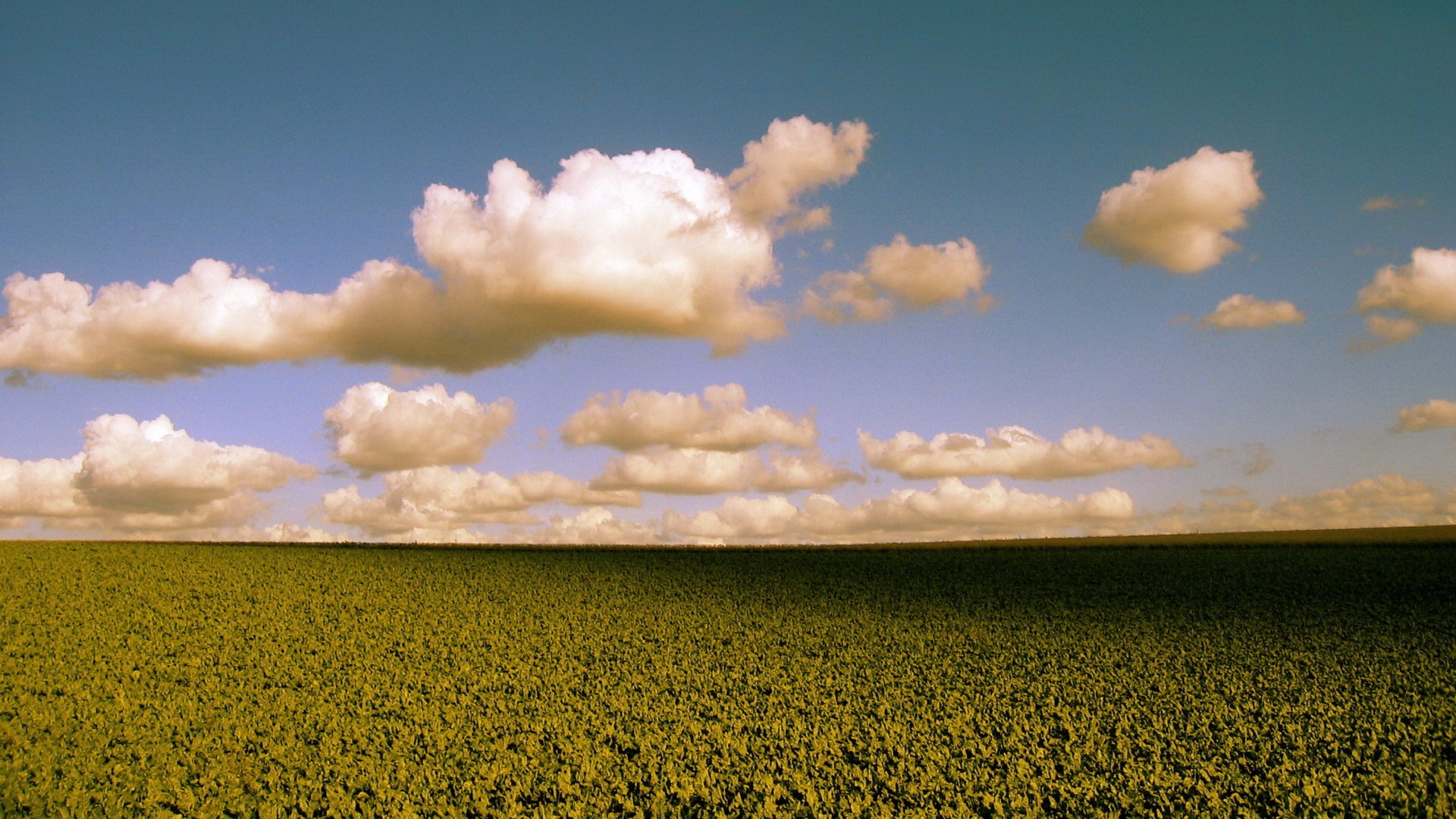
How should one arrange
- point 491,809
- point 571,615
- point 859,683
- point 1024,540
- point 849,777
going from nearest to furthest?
point 491,809 < point 849,777 < point 859,683 < point 571,615 < point 1024,540

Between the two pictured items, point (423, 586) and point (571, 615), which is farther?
point (423, 586)

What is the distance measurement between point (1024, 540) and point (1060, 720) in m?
34.3

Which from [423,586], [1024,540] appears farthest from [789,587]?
[1024,540]

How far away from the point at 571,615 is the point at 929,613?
27.7 feet

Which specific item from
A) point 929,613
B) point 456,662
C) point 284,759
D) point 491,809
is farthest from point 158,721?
point 929,613

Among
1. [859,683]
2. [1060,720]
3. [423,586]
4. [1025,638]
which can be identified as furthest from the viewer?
[423,586]

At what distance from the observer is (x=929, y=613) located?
66.1 feet

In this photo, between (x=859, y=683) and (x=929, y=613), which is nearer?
(x=859, y=683)

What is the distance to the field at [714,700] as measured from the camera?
334 inches

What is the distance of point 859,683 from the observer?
12.9 m

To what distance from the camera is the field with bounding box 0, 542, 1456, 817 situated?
8484 millimetres

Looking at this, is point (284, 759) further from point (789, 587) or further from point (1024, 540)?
point (1024, 540)

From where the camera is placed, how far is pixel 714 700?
11.8 meters

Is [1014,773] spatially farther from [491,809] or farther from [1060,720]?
[491,809]
